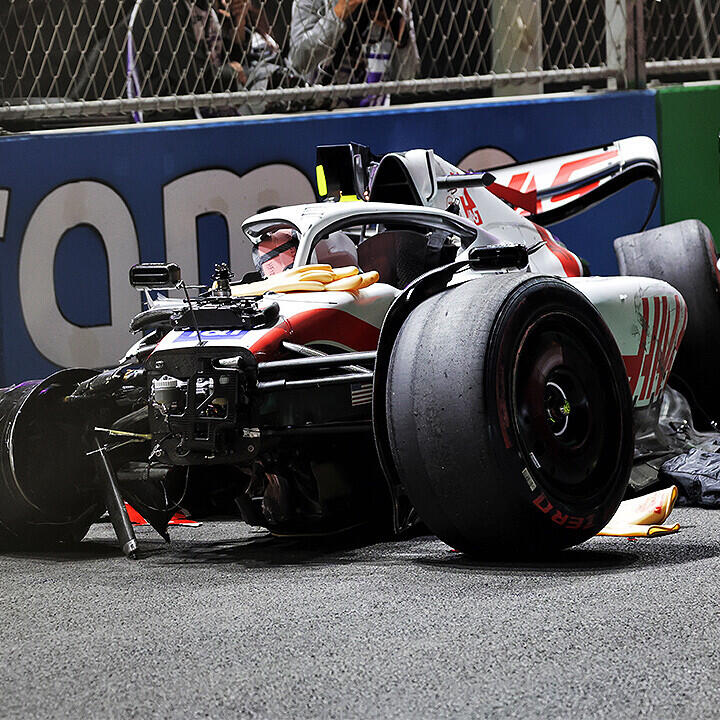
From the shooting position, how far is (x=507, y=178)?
6516mm

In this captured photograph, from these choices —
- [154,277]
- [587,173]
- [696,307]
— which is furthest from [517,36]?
[154,277]

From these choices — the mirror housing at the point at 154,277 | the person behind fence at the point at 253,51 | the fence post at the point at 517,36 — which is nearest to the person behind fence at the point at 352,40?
the person behind fence at the point at 253,51

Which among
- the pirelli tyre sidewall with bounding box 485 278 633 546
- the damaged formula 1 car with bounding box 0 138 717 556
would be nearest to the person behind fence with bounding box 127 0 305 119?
the damaged formula 1 car with bounding box 0 138 717 556

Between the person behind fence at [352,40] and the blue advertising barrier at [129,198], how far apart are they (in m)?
0.34

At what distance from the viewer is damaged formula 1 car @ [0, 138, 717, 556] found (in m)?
3.59

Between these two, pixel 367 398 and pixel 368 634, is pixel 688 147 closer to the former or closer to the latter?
pixel 367 398

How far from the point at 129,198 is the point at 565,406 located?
3.40m

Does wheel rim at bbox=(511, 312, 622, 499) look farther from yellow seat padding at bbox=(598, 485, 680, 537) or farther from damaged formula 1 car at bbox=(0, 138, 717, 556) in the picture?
yellow seat padding at bbox=(598, 485, 680, 537)

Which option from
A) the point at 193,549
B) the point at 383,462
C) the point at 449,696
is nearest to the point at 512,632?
the point at 449,696

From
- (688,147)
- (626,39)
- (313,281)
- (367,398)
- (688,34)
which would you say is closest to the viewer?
(367,398)

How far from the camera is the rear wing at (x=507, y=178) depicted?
17.4 feet

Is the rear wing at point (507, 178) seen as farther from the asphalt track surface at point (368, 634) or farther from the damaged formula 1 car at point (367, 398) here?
the asphalt track surface at point (368, 634)

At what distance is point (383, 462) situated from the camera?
3766mm

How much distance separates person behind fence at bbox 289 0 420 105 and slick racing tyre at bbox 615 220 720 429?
1854 mm
